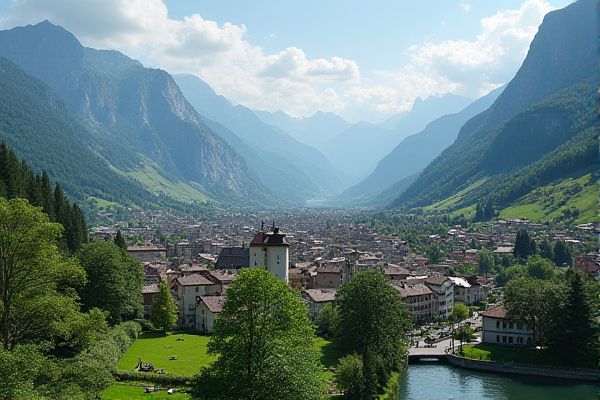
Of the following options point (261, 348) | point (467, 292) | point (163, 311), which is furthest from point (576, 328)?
point (467, 292)

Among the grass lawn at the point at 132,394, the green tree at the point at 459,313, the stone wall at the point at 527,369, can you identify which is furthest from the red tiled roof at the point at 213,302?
the green tree at the point at 459,313

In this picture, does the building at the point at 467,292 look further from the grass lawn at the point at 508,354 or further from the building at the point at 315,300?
the grass lawn at the point at 508,354

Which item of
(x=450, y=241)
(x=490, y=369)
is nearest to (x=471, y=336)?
(x=490, y=369)


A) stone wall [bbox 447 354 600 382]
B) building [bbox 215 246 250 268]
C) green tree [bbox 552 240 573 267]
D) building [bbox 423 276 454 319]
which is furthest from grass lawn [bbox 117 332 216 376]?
green tree [bbox 552 240 573 267]

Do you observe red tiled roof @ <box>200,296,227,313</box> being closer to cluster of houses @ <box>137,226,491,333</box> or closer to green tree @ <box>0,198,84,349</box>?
cluster of houses @ <box>137,226,491,333</box>

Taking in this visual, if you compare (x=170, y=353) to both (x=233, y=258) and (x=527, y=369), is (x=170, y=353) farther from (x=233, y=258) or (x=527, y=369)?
(x=233, y=258)

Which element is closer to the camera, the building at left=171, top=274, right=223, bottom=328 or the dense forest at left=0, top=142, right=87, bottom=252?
the dense forest at left=0, top=142, right=87, bottom=252
